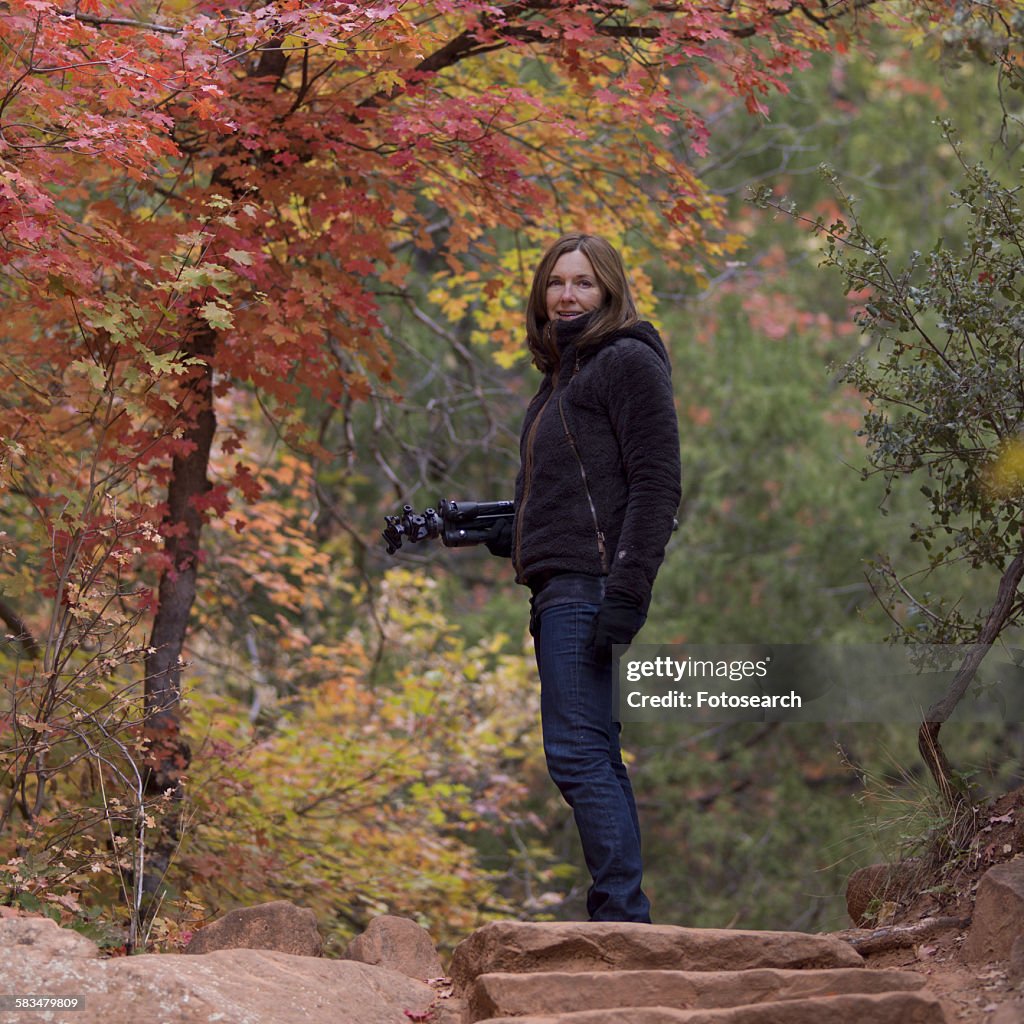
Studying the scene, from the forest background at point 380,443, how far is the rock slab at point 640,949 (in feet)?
1.20

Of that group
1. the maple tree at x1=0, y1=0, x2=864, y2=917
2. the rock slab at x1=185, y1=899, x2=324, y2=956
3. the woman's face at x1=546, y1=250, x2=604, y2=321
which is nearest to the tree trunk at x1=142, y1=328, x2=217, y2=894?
the maple tree at x1=0, y1=0, x2=864, y2=917

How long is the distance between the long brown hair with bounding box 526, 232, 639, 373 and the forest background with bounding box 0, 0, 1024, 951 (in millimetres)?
1096

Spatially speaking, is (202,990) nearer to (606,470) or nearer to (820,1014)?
(820,1014)

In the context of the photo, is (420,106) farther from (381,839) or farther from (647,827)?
(647,827)

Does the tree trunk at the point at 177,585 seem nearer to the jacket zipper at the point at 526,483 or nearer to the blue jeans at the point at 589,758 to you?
the jacket zipper at the point at 526,483

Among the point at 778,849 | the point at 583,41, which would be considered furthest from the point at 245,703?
the point at 583,41

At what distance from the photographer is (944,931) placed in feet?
13.3

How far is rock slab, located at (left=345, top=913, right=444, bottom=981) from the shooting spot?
14.2ft

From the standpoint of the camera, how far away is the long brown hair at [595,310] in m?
4.05

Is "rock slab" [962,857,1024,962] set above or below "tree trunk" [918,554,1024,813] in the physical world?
below

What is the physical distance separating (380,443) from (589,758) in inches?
284

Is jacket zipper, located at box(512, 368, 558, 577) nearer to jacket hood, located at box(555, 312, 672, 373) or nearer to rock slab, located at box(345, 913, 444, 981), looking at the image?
jacket hood, located at box(555, 312, 672, 373)

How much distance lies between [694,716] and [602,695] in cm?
869

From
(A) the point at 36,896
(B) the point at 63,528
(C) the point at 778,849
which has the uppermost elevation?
(B) the point at 63,528
